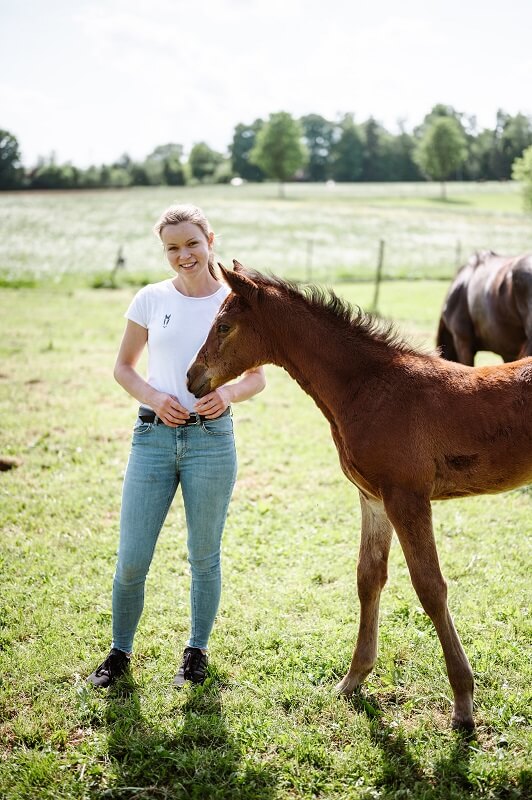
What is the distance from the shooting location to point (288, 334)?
3350 millimetres

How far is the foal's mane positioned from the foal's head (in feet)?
0.60

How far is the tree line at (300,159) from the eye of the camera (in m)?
62.9

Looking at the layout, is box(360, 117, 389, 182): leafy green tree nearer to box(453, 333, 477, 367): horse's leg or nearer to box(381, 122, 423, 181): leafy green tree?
box(381, 122, 423, 181): leafy green tree

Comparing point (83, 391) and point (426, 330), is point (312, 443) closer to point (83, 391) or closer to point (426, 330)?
point (83, 391)

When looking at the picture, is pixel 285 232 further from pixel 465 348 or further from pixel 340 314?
pixel 340 314

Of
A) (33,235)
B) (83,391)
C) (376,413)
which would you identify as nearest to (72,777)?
(376,413)

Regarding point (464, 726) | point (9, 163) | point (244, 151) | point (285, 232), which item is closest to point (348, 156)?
point (244, 151)

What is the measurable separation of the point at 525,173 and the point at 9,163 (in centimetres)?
5271

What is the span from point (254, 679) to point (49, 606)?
1.66 m

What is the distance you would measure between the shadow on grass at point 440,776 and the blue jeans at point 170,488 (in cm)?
134

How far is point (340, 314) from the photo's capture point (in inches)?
135

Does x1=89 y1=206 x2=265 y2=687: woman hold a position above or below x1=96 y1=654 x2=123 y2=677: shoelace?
above

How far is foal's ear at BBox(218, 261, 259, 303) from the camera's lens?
3.18 m

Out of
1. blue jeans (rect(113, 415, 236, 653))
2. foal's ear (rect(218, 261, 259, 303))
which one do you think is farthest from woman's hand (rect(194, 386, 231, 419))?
foal's ear (rect(218, 261, 259, 303))
